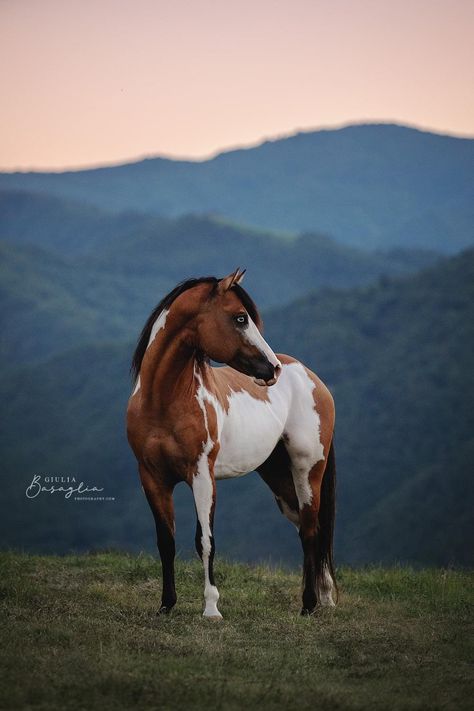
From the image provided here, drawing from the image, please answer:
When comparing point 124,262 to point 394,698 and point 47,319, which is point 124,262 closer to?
point 47,319

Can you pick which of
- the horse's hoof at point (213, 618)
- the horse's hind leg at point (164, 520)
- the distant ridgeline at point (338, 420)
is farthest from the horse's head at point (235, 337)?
the distant ridgeline at point (338, 420)

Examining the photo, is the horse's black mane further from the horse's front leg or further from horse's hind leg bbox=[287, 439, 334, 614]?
horse's hind leg bbox=[287, 439, 334, 614]

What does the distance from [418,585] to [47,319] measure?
487 feet

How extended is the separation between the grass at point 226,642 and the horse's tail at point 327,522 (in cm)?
38

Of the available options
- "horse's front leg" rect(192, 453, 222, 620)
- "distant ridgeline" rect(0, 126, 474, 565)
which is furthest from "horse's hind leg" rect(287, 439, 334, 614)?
"distant ridgeline" rect(0, 126, 474, 565)

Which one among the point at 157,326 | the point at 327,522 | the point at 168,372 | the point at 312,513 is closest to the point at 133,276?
the point at 327,522

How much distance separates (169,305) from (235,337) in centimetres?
62

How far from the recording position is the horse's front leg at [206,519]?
798cm

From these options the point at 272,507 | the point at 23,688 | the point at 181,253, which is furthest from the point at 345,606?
the point at 181,253

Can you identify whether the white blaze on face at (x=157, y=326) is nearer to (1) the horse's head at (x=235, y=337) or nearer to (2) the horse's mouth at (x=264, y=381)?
(1) the horse's head at (x=235, y=337)

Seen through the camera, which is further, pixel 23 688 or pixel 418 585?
pixel 418 585

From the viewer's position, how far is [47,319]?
155m

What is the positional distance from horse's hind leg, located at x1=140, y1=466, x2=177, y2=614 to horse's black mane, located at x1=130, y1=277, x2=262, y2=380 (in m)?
0.89

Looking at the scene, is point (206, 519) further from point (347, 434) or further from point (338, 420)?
point (338, 420)
